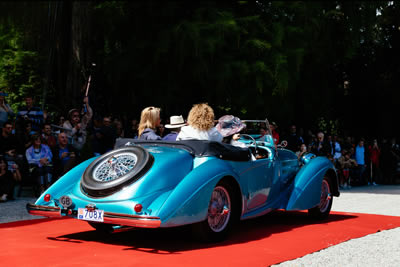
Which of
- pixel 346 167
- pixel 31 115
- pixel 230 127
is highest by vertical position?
pixel 31 115

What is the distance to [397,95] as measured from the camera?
975 inches

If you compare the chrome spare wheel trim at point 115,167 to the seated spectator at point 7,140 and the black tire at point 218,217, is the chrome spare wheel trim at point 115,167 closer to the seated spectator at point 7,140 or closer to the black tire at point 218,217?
the black tire at point 218,217

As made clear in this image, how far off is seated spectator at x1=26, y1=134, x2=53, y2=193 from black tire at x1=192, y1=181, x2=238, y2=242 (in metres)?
5.49

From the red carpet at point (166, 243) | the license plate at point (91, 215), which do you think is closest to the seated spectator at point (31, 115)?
the red carpet at point (166, 243)

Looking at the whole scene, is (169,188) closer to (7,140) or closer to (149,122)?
(149,122)

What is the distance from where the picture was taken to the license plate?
544 cm

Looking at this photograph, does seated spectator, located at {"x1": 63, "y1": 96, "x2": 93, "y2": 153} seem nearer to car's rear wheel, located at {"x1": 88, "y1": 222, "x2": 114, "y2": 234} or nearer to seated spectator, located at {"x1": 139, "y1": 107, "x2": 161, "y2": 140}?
seated spectator, located at {"x1": 139, "y1": 107, "x2": 161, "y2": 140}

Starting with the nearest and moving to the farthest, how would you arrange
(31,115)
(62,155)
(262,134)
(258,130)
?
(262,134) → (258,130) → (62,155) → (31,115)

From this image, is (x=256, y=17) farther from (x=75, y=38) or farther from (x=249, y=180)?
(x=249, y=180)

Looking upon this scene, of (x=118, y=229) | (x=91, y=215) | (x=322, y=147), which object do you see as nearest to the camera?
(x=91, y=215)

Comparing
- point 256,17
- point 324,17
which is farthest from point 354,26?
point 256,17

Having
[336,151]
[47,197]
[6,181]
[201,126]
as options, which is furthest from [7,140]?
[336,151]

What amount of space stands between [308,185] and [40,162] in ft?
17.9

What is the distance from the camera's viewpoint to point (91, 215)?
5.50 m
